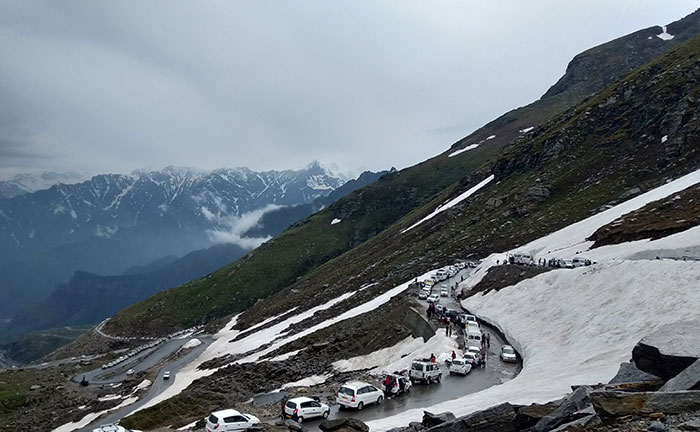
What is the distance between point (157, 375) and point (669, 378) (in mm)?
72193

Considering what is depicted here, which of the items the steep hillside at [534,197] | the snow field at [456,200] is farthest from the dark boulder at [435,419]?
the snow field at [456,200]

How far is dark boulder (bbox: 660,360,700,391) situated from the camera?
11445mm

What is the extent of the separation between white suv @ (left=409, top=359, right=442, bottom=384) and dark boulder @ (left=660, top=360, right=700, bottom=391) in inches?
706

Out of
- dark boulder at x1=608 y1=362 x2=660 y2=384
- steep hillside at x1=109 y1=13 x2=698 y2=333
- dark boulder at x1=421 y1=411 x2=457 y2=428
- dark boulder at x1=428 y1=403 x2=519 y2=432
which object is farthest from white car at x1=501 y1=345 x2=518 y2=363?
steep hillside at x1=109 y1=13 x2=698 y2=333

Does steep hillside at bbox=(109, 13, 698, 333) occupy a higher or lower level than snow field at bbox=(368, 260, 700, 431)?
higher

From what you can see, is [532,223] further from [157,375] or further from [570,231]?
[157,375]

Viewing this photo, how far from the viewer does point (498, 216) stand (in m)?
85.6

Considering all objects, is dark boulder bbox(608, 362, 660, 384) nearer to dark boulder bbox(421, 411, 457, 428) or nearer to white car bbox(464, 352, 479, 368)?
dark boulder bbox(421, 411, 457, 428)

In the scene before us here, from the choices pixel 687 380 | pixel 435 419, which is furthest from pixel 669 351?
pixel 435 419

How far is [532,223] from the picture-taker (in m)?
75.6

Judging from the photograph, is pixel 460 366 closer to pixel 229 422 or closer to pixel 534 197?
pixel 229 422

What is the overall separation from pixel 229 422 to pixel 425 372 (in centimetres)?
1237

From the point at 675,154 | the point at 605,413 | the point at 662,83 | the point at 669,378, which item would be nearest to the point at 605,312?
the point at 669,378

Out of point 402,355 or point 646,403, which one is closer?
point 646,403
